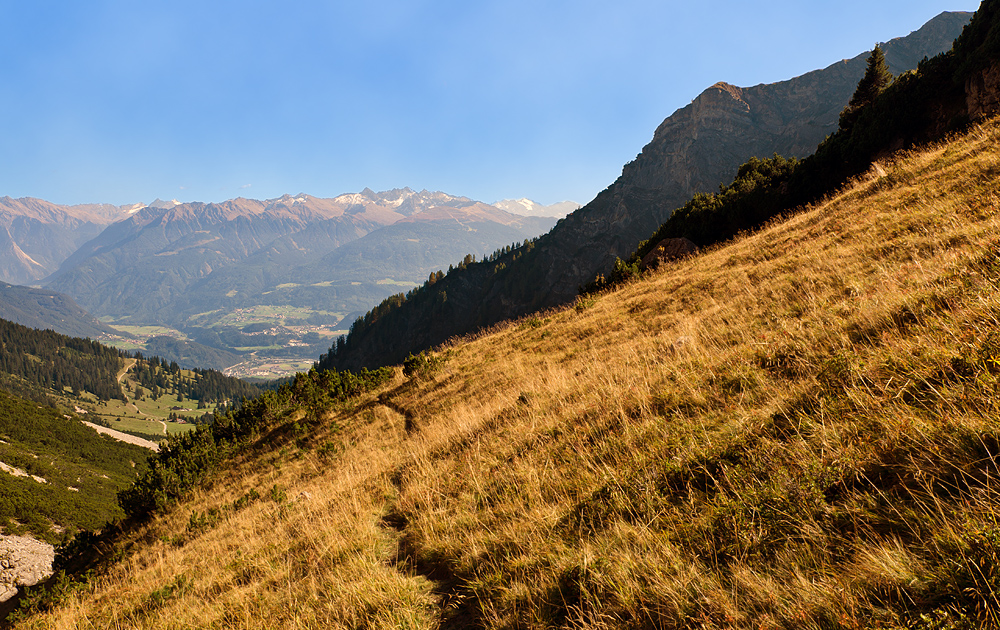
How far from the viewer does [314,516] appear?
275 inches

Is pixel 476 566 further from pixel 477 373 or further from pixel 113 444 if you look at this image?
pixel 113 444

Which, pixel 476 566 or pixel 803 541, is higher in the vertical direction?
pixel 803 541

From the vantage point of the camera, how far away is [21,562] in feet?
119

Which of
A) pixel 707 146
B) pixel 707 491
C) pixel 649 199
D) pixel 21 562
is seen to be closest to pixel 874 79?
pixel 707 491

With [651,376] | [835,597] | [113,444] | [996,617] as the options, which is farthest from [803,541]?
[113,444]

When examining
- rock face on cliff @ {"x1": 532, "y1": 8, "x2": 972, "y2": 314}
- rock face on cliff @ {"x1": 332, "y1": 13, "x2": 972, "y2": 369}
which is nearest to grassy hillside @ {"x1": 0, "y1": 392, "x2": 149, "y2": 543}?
rock face on cliff @ {"x1": 332, "y1": 13, "x2": 972, "y2": 369}

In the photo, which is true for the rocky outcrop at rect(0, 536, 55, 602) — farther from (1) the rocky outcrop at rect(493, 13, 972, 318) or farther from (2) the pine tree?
(1) the rocky outcrop at rect(493, 13, 972, 318)

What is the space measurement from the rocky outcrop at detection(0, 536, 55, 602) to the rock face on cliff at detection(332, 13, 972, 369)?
344ft

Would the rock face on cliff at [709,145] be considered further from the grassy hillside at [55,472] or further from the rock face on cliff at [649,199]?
the grassy hillside at [55,472]

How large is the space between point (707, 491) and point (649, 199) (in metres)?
177

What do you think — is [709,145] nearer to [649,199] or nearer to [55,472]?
[649,199]

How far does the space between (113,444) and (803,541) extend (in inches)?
5858

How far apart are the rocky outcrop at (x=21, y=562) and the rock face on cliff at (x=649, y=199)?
104853 millimetres

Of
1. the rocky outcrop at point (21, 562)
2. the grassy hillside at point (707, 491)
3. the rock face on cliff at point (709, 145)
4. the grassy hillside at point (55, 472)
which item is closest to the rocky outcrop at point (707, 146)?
the rock face on cliff at point (709, 145)
